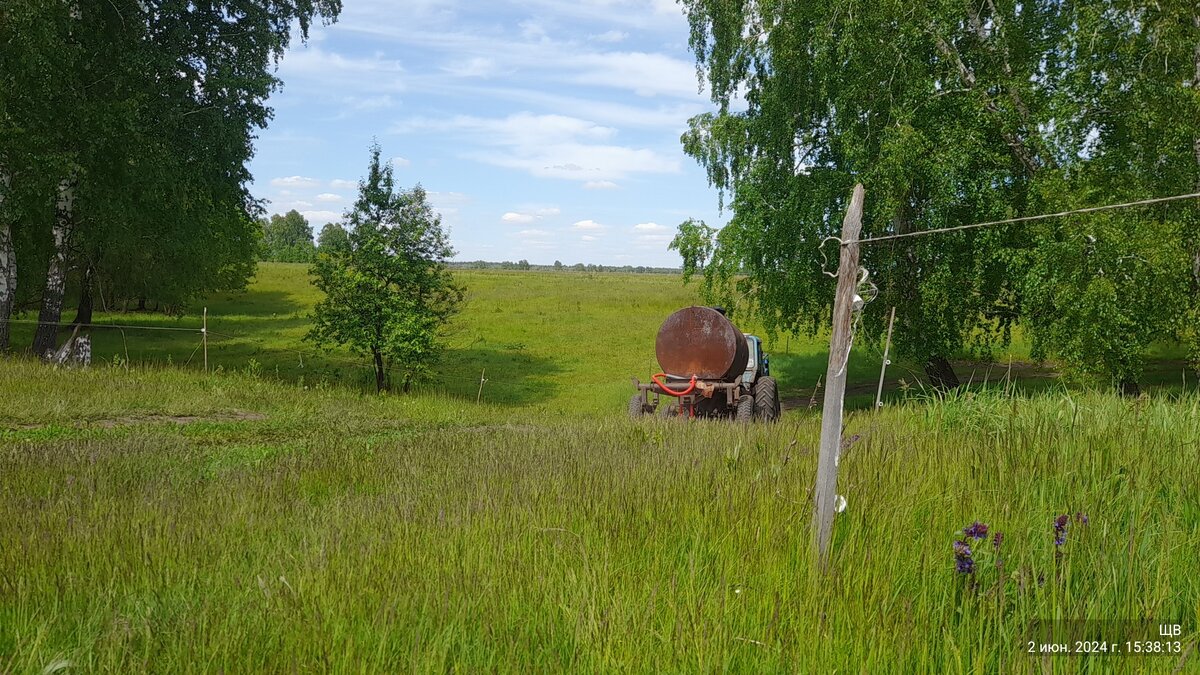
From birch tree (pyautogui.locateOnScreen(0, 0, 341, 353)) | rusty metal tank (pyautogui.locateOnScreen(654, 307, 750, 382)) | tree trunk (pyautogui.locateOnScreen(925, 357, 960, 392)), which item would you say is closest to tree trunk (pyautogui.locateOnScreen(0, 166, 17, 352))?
birch tree (pyautogui.locateOnScreen(0, 0, 341, 353))

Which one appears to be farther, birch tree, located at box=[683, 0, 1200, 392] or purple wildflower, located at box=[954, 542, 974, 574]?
birch tree, located at box=[683, 0, 1200, 392]

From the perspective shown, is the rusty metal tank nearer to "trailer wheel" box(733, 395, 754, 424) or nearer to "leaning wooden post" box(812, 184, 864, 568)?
"trailer wheel" box(733, 395, 754, 424)

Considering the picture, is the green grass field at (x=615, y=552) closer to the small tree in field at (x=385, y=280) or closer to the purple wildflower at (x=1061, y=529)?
the purple wildflower at (x=1061, y=529)

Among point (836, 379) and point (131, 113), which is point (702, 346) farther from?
point (131, 113)

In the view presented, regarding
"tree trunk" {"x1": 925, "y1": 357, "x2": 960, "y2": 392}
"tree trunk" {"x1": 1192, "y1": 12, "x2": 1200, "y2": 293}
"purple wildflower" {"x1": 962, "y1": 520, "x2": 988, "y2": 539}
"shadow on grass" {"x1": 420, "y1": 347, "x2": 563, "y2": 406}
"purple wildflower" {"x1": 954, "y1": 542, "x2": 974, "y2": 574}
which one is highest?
"tree trunk" {"x1": 1192, "y1": 12, "x2": 1200, "y2": 293}

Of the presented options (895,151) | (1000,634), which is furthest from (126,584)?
(895,151)

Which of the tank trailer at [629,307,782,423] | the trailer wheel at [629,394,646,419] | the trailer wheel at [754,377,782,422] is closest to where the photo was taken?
the tank trailer at [629,307,782,423]

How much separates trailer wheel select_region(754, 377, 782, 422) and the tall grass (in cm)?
666

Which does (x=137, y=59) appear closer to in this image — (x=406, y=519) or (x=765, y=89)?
(x=765, y=89)

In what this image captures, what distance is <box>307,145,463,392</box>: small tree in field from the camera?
19.7 metres

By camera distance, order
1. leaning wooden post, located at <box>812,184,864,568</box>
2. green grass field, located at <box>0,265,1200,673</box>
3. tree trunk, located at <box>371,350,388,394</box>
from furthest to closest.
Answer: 1. tree trunk, located at <box>371,350,388,394</box>
2. leaning wooden post, located at <box>812,184,864,568</box>
3. green grass field, located at <box>0,265,1200,673</box>

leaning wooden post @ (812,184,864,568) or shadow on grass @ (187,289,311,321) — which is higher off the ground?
leaning wooden post @ (812,184,864,568)

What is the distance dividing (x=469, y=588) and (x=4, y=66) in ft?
57.2

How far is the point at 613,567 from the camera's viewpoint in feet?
12.3
